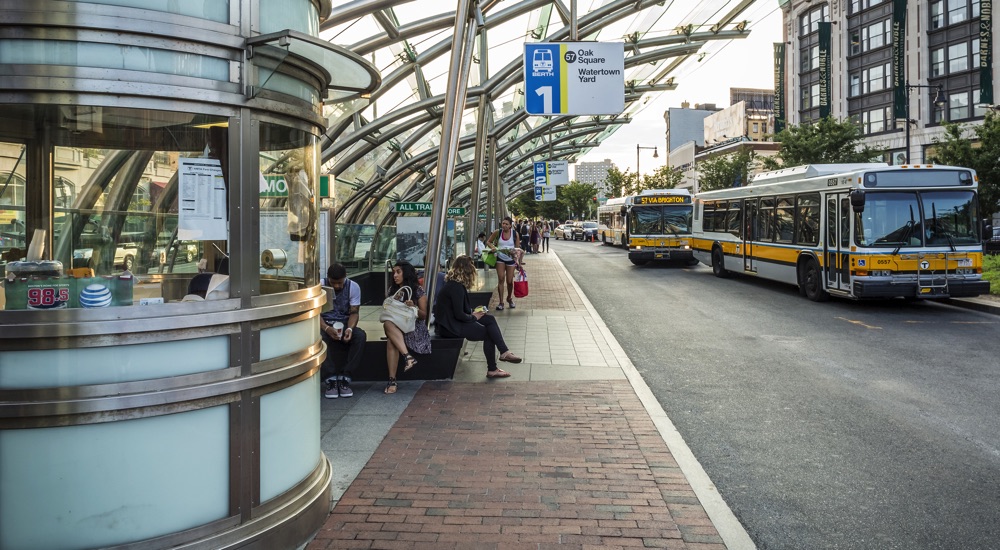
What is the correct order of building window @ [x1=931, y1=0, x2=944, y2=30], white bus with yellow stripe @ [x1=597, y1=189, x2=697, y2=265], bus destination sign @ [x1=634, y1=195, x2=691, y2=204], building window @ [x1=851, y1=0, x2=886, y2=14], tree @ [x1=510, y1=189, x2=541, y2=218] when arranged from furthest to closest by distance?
tree @ [x1=510, y1=189, x2=541, y2=218], building window @ [x1=851, y1=0, x2=886, y2=14], building window @ [x1=931, y1=0, x2=944, y2=30], bus destination sign @ [x1=634, y1=195, x2=691, y2=204], white bus with yellow stripe @ [x1=597, y1=189, x2=697, y2=265]

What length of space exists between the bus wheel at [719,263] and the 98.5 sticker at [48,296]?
21.9 meters

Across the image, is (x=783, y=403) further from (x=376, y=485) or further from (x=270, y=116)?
(x=270, y=116)

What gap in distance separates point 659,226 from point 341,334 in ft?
77.0

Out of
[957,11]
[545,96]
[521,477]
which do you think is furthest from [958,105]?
[521,477]

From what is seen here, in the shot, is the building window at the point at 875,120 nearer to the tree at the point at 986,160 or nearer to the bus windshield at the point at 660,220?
the tree at the point at 986,160

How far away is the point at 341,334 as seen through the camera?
27.1 feet

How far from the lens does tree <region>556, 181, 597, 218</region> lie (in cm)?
10019

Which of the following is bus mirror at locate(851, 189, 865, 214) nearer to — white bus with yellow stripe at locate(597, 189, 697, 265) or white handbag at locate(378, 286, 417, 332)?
white handbag at locate(378, 286, 417, 332)

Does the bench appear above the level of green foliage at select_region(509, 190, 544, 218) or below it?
below

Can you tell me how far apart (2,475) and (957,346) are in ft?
38.0

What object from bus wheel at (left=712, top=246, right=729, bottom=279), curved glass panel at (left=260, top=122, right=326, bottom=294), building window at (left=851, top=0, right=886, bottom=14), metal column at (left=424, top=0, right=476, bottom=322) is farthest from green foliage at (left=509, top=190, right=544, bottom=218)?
curved glass panel at (left=260, top=122, right=326, bottom=294)

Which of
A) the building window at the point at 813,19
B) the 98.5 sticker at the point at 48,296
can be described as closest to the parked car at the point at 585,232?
the building window at the point at 813,19

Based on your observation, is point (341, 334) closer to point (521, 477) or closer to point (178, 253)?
point (521, 477)

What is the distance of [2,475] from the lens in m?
3.65
